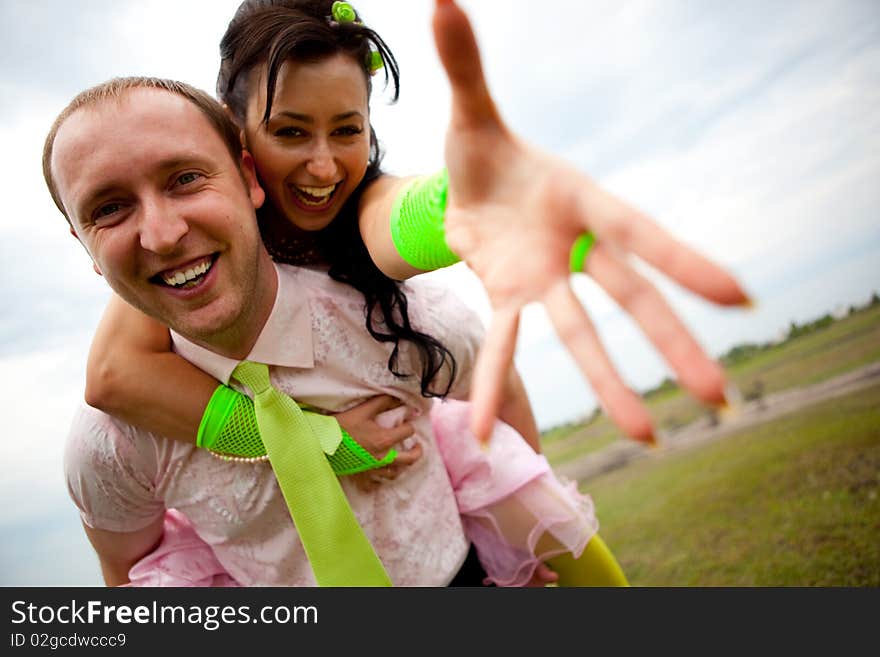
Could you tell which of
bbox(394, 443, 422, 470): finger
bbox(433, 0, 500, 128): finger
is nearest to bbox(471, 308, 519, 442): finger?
bbox(433, 0, 500, 128): finger

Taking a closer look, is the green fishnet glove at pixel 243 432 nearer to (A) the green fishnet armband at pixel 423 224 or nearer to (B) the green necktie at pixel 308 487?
(B) the green necktie at pixel 308 487

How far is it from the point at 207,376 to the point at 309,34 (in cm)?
Answer: 51

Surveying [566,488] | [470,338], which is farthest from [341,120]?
[566,488]

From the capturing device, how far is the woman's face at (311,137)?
3.22ft

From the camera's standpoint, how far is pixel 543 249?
54 cm

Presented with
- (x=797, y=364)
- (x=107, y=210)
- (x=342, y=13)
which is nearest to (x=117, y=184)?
(x=107, y=210)

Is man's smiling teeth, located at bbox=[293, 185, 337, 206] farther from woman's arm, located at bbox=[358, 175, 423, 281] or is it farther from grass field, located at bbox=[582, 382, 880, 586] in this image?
grass field, located at bbox=[582, 382, 880, 586]

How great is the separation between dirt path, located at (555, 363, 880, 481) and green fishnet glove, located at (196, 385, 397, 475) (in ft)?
5.28

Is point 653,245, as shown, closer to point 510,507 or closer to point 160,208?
point 160,208

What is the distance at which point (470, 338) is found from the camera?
109cm

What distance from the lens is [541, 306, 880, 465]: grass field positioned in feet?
9.20

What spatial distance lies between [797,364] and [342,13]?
8.61 feet

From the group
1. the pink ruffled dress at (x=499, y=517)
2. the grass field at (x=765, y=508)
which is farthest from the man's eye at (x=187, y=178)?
the grass field at (x=765, y=508)

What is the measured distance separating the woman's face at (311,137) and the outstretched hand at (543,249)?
43cm
